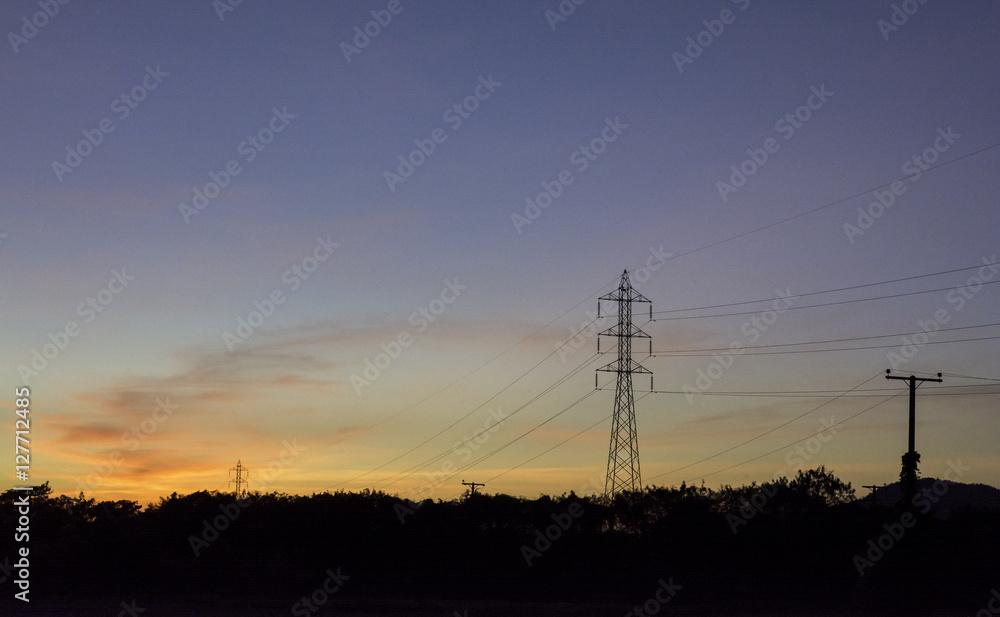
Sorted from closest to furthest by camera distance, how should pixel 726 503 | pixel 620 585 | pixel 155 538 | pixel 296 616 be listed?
pixel 296 616
pixel 620 585
pixel 155 538
pixel 726 503

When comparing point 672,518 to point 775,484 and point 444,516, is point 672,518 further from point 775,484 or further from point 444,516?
point 444,516

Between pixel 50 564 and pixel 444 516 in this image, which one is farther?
pixel 444 516

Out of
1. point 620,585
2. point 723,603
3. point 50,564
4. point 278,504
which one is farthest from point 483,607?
point 50,564

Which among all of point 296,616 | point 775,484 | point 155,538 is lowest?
point 296,616

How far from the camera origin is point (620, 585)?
48.8m

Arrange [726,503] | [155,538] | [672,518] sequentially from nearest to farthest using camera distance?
[155,538] → [672,518] → [726,503]

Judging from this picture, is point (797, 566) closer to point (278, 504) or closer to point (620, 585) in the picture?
point (620, 585)

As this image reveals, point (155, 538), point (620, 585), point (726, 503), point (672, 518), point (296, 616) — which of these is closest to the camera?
point (296, 616)

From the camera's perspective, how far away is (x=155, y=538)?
174ft

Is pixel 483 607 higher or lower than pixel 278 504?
lower

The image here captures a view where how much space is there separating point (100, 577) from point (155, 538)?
3.50m

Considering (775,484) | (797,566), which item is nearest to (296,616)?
(797,566)

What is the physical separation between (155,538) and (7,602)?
867 cm

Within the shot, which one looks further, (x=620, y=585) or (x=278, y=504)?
(x=278, y=504)
